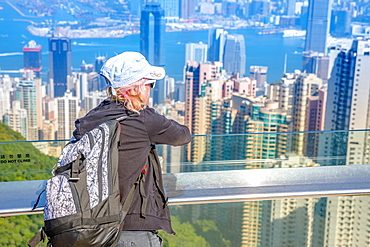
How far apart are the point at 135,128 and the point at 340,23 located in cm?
2903

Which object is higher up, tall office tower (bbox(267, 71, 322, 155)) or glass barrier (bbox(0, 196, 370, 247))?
glass barrier (bbox(0, 196, 370, 247))

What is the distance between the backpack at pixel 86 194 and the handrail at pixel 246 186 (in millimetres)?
188

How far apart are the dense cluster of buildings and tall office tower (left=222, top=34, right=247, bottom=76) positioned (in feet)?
0.19

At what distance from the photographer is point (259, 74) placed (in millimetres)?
23859

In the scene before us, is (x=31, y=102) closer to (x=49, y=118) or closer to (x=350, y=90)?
(x=49, y=118)

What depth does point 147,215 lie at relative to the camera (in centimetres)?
74

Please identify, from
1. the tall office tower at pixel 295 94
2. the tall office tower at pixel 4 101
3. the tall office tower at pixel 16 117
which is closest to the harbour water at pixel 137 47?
the tall office tower at pixel 295 94

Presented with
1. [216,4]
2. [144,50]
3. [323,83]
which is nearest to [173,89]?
[144,50]

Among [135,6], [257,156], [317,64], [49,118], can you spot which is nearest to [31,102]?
[49,118]

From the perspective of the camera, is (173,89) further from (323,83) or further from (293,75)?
(323,83)

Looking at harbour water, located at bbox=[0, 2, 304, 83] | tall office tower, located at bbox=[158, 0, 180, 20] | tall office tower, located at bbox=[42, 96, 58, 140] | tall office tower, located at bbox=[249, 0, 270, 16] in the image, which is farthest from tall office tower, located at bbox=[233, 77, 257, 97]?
tall office tower, located at bbox=[249, 0, 270, 16]

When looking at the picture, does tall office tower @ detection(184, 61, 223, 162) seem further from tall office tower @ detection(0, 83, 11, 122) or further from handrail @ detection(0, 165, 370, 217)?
handrail @ detection(0, 165, 370, 217)

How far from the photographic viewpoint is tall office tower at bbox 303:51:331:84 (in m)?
23.1

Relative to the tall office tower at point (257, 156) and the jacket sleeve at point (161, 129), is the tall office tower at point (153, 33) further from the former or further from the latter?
the jacket sleeve at point (161, 129)
